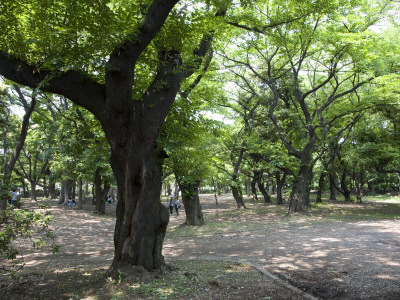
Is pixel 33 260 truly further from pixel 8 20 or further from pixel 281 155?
pixel 281 155

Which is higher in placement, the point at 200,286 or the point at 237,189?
the point at 237,189

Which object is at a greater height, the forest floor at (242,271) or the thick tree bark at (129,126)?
the thick tree bark at (129,126)

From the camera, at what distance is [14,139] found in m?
25.1

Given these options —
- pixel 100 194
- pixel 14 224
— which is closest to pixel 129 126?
pixel 14 224

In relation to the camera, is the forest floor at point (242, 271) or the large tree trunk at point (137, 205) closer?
the forest floor at point (242, 271)

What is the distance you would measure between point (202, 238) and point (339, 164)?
61.6ft

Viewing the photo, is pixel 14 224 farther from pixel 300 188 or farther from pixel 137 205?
pixel 300 188

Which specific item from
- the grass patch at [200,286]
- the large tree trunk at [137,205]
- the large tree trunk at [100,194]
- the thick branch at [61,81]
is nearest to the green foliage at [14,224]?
the large tree trunk at [137,205]

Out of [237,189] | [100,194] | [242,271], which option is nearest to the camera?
[242,271]

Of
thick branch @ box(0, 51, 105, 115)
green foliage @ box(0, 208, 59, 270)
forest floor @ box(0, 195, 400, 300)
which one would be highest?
thick branch @ box(0, 51, 105, 115)

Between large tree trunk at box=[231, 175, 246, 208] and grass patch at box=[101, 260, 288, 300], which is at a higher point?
large tree trunk at box=[231, 175, 246, 208]

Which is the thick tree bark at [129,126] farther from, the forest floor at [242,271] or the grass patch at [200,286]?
the forest floor at [242,271]

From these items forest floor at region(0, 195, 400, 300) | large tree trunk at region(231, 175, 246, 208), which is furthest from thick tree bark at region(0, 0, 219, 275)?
large tree trunk at region(231, 175, 246, 208)

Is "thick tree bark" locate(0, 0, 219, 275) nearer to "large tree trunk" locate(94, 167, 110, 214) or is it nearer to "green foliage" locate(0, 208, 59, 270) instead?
"green foliage" locate(0, 208, 59, 270)
